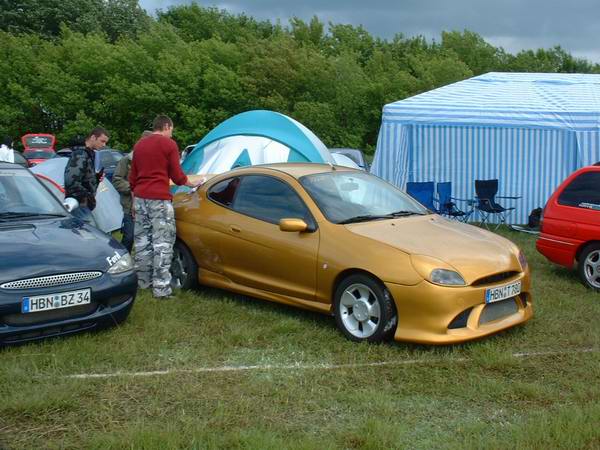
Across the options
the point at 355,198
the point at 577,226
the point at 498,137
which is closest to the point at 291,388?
the point at 355,198

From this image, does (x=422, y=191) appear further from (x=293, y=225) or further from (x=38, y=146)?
(x=38, y=146)

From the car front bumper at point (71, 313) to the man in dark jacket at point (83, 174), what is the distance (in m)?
2.31

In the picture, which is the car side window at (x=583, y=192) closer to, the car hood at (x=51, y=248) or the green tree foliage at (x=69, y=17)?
the car hood at (x=51, y=248)

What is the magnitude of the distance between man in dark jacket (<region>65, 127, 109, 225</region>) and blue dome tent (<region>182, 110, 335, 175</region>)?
321 cm

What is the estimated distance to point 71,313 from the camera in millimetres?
5207

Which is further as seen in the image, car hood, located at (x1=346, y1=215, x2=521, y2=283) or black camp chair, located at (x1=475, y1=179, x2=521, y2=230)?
black camp chair, located at (x1=475, y1=179, x2=521, y2=230)

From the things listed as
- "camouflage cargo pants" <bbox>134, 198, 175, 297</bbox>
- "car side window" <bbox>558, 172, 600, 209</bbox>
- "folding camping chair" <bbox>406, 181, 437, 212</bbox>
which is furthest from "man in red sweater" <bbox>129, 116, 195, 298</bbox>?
"folding camping chair" <bbox>406, 181, 437, 212</bbox>

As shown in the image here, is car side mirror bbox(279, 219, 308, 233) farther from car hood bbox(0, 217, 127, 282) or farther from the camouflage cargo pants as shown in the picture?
the camouflage cargo pants

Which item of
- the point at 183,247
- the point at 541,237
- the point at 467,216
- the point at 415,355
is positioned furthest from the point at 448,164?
the point at 415,355

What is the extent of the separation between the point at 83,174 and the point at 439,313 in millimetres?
4545

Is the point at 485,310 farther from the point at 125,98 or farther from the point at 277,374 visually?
the point at 125,98

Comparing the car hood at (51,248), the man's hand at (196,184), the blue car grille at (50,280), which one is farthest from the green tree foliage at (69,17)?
the blue car grille at (50,280)

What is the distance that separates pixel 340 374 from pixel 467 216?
8298 millimetres

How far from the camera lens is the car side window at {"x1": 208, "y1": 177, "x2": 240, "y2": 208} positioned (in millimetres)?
6754
